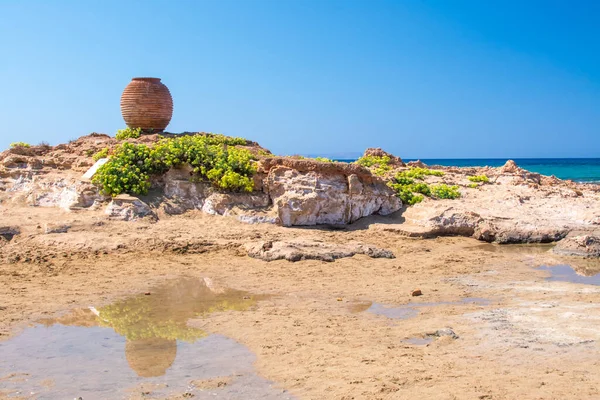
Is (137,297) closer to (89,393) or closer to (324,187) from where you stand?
(89,393)

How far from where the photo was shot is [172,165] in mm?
13188

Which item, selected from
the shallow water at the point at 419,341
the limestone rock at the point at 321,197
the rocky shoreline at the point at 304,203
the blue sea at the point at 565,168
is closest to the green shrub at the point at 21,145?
the rocky shoreline at the point at 304,203

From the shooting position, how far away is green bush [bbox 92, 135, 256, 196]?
12555 mm

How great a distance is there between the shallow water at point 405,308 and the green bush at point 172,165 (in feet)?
19.0

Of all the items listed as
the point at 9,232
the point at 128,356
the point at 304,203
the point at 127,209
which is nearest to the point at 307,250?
the point at 304,203

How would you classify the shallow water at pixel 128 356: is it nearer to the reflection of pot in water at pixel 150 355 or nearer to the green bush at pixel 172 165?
the reflection of pot in water at pixel 150 355

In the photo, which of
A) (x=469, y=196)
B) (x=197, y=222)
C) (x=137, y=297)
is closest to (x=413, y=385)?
(x=137, y=297)

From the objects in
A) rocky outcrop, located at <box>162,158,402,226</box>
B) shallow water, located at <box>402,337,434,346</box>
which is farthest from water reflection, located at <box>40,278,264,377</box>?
rocky outcrop, located at <box>162,158,402,226</box>

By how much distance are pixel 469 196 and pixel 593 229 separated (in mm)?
3178

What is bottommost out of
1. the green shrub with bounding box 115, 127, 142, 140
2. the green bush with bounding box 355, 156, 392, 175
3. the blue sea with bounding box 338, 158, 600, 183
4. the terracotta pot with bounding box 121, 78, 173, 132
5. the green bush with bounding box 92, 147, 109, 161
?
the blue sea with bounding box 338, 158, 600, 183

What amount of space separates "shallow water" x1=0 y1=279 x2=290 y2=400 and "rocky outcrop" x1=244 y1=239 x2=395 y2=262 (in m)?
2.48

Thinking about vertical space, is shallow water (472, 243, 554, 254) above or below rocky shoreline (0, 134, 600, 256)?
below

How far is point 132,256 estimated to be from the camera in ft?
33.7

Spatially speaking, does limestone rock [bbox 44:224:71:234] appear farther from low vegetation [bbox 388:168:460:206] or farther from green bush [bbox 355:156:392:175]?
green bush [bbox 355:156:392:175]
